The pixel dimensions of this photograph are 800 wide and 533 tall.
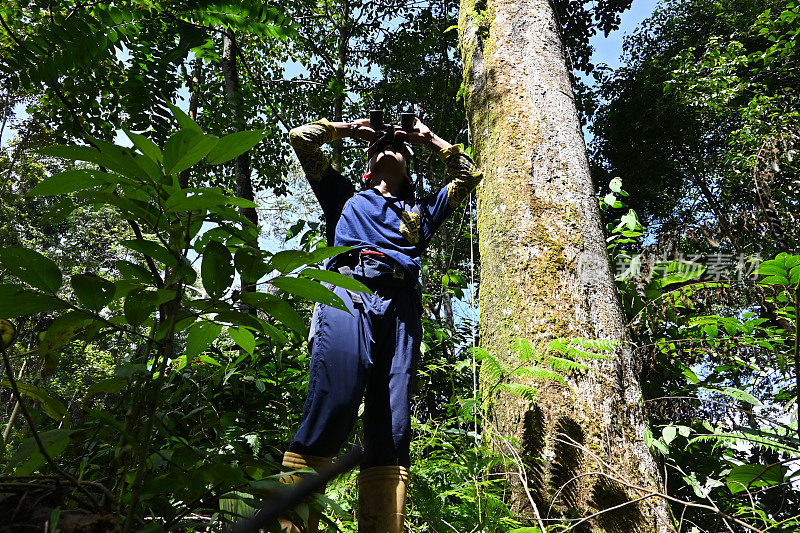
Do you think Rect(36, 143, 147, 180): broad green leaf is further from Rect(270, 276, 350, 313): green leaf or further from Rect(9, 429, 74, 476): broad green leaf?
Rect(9, 429, 74, 476): broad green leaf

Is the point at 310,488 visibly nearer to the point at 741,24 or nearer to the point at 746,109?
the point at 746,109

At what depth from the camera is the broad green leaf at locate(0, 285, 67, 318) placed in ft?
2.06

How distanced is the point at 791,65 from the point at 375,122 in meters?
11.9

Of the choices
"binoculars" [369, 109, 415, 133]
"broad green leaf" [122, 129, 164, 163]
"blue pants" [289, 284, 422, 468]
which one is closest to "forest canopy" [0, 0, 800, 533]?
"broad green leaf" [122, 129, 164, 163]

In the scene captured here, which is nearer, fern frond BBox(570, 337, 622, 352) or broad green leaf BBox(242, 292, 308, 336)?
broad green leaf BBox(242, 292, 308, 336)

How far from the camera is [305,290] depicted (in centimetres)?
72

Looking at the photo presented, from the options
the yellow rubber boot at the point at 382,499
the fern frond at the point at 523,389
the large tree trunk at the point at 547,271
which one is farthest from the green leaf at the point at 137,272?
the large tree trunk at the point at 547,271

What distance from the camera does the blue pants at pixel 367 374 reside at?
178 centimetres

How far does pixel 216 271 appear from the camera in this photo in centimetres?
77

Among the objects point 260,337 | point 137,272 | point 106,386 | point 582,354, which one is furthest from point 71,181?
point 260,337

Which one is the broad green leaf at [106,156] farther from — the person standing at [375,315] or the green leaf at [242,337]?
the person standing at [375,315]

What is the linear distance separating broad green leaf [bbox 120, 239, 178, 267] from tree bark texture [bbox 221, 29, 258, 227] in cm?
359

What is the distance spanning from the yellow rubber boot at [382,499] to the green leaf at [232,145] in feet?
4.68

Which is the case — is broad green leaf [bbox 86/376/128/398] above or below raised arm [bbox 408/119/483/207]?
below
